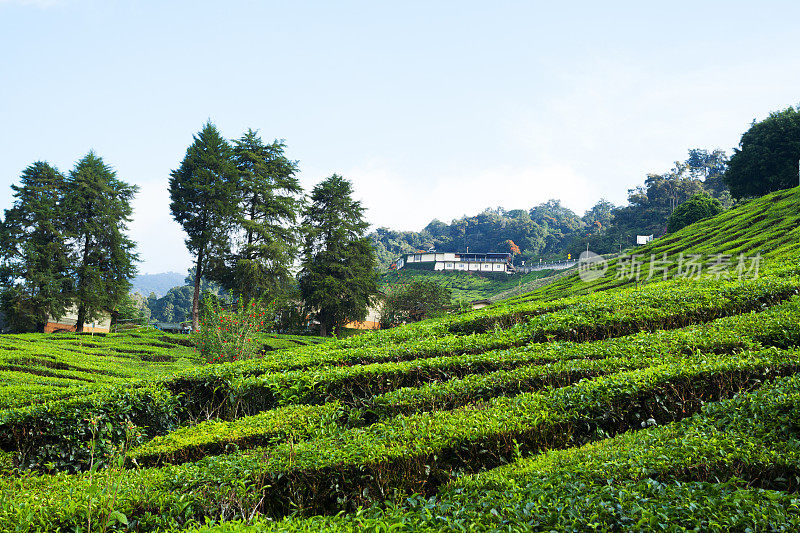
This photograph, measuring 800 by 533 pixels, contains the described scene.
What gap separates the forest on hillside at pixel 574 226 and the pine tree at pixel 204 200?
3996cm

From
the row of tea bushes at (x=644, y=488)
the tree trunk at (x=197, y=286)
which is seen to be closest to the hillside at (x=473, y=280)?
the tree trunk at (x=197, y=286)

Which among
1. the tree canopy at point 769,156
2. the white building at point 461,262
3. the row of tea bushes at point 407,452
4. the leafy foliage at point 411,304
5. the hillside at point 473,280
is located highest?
the tree canopy at point 769,156

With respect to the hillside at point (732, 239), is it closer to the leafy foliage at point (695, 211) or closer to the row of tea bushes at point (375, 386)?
the leafy foliage at point (695, 211)

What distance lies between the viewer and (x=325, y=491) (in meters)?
3.62

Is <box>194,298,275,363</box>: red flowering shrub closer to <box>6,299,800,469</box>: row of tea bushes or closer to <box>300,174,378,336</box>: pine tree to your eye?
<box>6,299,800,469</box>: row of tea bushes

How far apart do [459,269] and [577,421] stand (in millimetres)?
60672

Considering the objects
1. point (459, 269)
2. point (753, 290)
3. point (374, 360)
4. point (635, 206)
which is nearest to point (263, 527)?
point (374, 360)

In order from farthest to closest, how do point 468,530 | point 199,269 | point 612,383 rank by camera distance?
point 199,269 → point 612,383 → point 468,530

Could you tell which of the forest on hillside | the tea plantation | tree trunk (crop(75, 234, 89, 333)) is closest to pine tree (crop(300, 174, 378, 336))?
tree trunk (crop(75, 234, 89, 333))

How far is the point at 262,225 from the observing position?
899 inches

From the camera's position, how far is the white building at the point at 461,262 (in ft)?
208

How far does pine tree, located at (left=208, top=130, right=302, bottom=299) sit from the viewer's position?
22.5 metres

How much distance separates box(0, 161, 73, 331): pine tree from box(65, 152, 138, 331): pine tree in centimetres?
54

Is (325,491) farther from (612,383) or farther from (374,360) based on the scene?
(374,360)
